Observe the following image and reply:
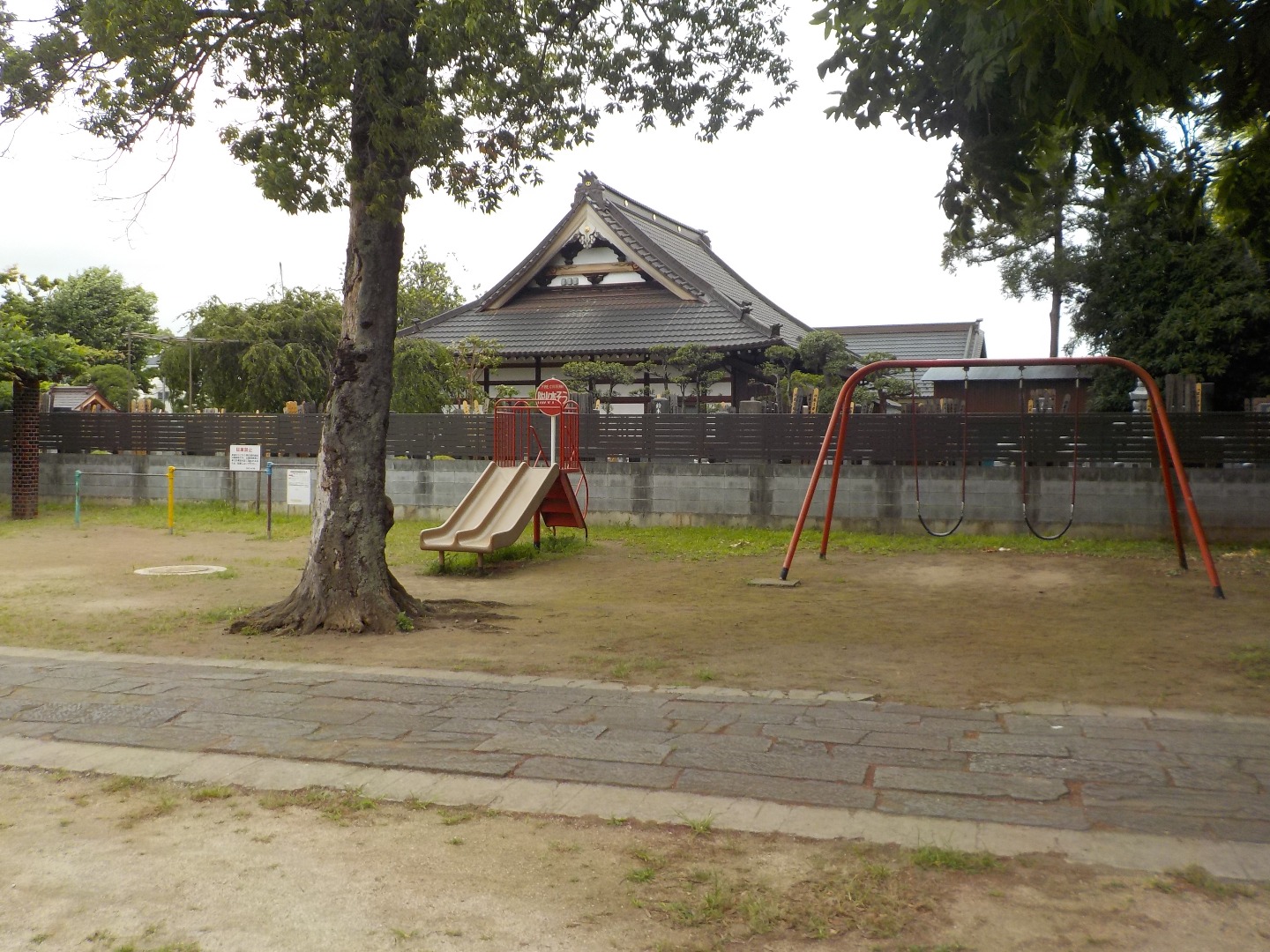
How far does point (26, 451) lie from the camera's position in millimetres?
18719

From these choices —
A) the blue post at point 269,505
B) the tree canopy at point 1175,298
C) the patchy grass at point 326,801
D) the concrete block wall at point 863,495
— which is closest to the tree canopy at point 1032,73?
the patchy grass at point 326,801

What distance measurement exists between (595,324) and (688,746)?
17572mm

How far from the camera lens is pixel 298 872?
3.73m

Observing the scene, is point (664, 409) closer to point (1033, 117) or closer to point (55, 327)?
point (1033, 117)

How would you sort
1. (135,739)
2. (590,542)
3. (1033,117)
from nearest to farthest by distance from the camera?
(135,739), (1033,117), (590,542)

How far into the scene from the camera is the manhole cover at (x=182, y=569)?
12102mm

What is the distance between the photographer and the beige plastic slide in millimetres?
12461

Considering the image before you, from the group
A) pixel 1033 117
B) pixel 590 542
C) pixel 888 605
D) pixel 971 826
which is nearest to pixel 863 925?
pixel 971 826

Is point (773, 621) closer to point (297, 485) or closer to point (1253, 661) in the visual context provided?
point (1253, 661)

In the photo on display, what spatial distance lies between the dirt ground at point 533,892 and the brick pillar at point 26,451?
53.6ft

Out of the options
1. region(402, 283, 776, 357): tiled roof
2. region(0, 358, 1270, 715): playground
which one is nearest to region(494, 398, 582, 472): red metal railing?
region(0, 358, 1270, 715): playground

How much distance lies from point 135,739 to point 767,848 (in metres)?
3.29

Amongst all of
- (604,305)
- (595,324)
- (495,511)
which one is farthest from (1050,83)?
(604,305)

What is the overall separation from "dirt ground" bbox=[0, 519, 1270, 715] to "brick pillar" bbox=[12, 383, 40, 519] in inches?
203
